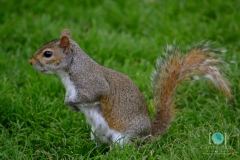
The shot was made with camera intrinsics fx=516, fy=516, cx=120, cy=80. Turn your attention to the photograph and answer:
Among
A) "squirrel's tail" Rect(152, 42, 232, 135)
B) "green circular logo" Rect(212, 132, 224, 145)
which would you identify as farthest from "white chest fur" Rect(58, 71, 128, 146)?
"green circular logo" Rect(212, 132, 224, 145)

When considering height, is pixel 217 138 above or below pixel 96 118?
below

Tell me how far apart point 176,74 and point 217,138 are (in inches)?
21.4

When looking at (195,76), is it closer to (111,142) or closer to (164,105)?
(164,105)

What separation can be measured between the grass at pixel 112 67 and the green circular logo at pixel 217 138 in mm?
40

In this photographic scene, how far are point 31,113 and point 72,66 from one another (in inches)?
24.3

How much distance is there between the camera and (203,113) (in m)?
4.09

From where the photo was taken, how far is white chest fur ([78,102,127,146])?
3.45m

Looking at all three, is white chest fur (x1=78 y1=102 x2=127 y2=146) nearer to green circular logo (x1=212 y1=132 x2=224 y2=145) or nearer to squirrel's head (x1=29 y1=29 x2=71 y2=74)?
squirrel's head (x1=29 y1=29 x2=71 y2=74)

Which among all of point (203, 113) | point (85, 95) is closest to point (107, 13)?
point (203, 113)

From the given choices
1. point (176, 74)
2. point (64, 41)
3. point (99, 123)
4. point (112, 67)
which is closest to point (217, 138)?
point (176, 74)

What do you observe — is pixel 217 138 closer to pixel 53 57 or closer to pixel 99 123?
pixel 99 123

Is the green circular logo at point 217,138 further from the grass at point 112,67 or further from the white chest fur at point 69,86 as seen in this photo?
the white chest fur at point 69,86

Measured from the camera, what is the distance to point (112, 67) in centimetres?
472

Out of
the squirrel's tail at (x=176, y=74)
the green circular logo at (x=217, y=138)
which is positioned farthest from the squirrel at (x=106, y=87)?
the green circular logo at (x=217, y=138)
